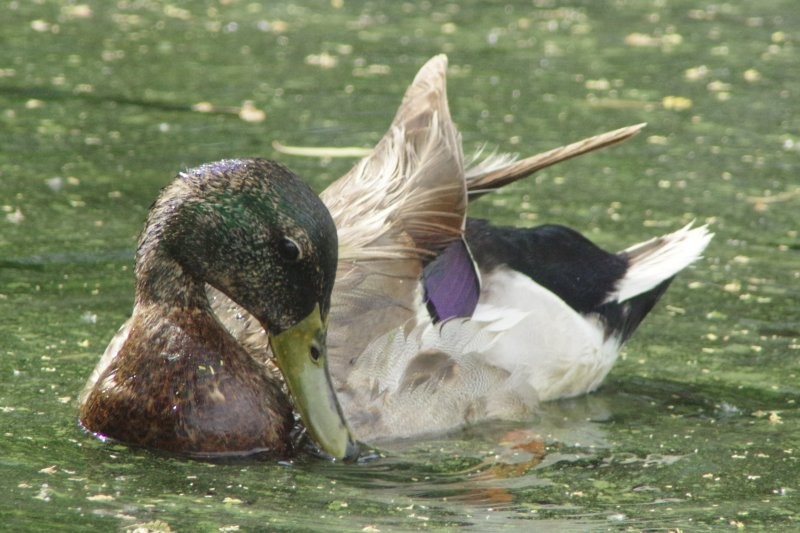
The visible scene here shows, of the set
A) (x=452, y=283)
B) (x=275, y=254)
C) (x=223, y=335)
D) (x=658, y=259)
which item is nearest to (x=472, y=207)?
(x=658, y=259)

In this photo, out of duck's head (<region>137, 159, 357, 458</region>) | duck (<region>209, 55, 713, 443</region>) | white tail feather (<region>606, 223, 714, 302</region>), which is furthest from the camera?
white tail feather (<region>606, 223, 714, 302</region>)

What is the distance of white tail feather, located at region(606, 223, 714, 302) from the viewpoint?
6.77m

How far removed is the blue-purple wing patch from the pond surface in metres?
0.46

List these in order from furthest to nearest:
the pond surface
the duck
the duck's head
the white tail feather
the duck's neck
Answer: the white tail feather < the duck < the duck's neck < the duck's head < the pond surface

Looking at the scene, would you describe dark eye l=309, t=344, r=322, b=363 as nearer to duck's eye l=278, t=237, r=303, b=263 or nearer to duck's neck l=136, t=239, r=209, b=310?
duck's eye l=278, t=237, r=303, b=263

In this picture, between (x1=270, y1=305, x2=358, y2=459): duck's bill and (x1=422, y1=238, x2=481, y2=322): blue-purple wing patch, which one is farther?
(x1=422, y1=238, x2=481, y2=322): blue-purple wing patch

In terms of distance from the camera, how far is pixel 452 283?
20.0 feet

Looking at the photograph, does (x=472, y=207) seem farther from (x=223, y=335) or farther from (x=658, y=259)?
(x=223, y=335)

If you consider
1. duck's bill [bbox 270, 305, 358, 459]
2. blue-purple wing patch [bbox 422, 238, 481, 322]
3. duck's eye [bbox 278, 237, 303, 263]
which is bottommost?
duck's bill [bbox 270, 305, 358, 459]

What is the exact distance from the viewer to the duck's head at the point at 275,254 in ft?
17.5

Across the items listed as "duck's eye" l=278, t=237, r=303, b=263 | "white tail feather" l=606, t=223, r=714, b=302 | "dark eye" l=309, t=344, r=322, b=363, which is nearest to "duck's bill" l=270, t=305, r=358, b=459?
"dark eye" l=309, t=344, r=322, b=363

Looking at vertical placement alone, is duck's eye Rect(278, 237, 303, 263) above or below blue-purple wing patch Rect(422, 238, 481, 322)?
above

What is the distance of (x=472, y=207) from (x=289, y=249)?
3342mm

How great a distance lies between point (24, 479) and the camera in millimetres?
4973
